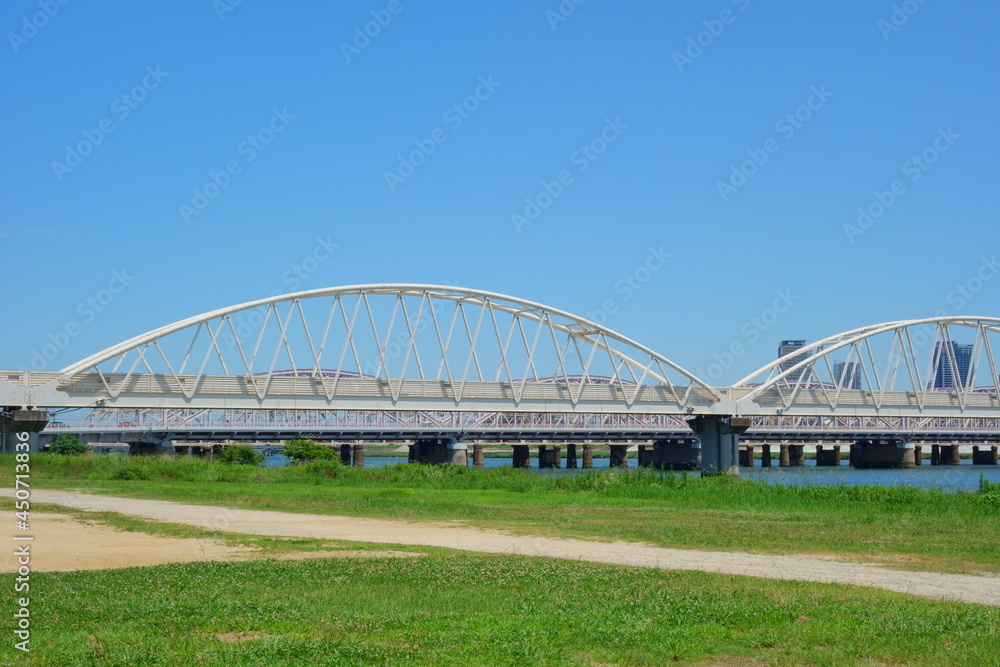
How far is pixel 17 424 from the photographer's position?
65.3m

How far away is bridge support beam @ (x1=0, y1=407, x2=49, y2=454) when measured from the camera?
6525 cm

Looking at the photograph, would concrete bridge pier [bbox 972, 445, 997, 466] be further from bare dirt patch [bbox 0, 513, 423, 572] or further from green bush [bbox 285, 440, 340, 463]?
bare dirt patch [bbox 0, 513, 423, 572]

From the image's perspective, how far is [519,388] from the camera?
274ft

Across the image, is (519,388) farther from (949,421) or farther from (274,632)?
(949,421)

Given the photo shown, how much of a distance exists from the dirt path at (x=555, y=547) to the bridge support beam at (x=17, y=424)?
29.6 metres

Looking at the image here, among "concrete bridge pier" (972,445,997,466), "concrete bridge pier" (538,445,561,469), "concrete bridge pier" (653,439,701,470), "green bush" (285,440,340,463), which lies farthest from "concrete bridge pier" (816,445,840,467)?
"green bush" (285,440,340,463)

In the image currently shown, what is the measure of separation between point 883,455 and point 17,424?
369 ft

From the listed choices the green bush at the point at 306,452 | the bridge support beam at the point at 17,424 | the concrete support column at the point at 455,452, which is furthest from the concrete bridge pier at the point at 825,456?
the bridge support beam at the point at 17,424

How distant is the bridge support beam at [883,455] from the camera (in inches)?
5477

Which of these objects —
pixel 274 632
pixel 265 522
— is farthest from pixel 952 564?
pixel 265 522

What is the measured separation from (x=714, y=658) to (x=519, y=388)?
71.1 m

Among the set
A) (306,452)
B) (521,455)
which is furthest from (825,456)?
(306,452)

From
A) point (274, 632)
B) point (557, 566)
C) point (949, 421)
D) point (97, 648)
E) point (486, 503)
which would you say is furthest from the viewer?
point (949, 421)

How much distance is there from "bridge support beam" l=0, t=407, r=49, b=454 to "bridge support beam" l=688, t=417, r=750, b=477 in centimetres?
5693
